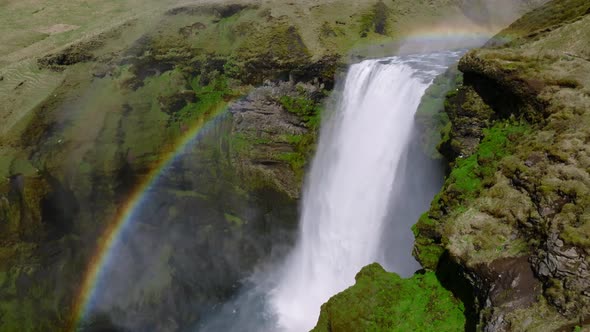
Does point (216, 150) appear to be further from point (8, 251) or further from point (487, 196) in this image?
point (487, 196)

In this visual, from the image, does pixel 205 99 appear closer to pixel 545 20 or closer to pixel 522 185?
pixel 545 20

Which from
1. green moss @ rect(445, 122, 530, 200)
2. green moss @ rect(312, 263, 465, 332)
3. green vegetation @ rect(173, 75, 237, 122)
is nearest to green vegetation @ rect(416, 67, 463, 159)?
green moss @ rect(445, 122, 530, 200)

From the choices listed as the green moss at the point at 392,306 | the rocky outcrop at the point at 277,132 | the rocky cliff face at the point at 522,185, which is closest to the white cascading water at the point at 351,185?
the rocky outcrop at the point at 277,132

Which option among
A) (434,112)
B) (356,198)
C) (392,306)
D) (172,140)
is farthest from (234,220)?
(392,306)

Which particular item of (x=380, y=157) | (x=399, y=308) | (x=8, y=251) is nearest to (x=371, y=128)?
(x=380, y=157)

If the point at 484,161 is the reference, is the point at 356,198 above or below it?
below

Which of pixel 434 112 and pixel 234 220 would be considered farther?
pixel 234 220

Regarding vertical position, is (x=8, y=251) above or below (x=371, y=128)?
below
